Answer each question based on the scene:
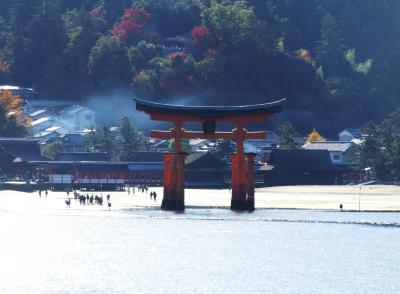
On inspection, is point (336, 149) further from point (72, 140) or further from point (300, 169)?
point (72, 140)

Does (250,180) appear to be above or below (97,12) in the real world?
below

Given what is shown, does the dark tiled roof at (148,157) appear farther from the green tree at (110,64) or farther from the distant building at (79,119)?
the green tree at (110,64)

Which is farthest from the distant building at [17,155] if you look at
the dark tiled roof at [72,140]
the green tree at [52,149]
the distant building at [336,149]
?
the distant building at [336,149]

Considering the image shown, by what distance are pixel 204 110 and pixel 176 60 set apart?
7798cm

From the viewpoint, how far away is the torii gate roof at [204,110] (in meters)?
93.7

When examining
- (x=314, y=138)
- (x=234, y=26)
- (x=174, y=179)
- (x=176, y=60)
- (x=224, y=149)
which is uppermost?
(x=234, y=26)

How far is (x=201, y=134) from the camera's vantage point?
9550 centimetres

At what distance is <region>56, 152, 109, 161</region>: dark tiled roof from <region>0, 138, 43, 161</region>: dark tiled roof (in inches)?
87.0

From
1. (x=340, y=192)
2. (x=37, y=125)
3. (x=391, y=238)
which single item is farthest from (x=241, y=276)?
(x=37, y=125)

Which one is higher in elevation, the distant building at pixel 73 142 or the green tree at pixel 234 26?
the green tree at pixel 234 26

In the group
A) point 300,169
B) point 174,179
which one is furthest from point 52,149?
point 174,179

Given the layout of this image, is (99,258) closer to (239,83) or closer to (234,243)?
(234,243)

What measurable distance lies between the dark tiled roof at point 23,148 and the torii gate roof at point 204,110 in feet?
150

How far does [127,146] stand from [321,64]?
55741 millimetres
